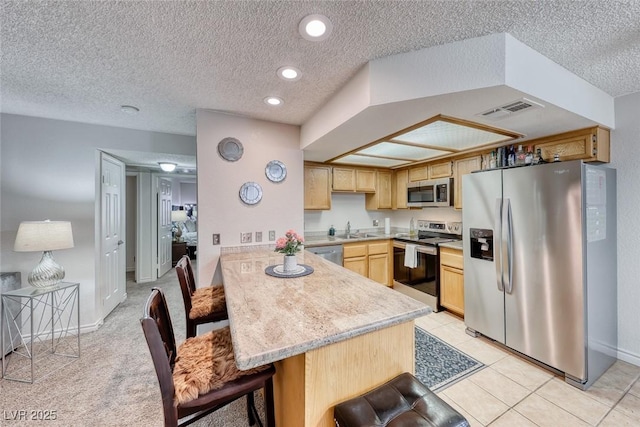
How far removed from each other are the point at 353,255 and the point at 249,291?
2391mm

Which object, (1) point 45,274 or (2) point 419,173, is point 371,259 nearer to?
(2) point 419,173

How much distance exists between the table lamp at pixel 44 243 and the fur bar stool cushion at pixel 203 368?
6.51 feet

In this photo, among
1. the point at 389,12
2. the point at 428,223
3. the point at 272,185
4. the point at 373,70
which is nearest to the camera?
the point at 389,12

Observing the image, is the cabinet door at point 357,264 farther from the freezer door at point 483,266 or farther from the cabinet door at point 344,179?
the freezer door at point 483,266

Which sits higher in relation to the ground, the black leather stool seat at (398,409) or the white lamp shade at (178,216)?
the white lamp shade at (178,216)

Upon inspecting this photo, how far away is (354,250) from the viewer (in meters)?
3.74

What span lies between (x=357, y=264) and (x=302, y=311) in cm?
262

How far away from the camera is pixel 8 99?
7.43ft

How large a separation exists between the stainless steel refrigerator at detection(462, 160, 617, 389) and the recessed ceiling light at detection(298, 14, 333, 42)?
2.09m

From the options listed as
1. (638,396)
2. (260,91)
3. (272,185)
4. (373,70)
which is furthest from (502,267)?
(260,91)

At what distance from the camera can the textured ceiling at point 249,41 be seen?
126 centimetres

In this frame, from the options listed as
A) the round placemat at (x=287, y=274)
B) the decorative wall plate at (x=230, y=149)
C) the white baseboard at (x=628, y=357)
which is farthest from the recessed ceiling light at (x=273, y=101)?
the white baseboard at (x=628, y=357)

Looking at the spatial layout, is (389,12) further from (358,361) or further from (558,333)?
(558,333)

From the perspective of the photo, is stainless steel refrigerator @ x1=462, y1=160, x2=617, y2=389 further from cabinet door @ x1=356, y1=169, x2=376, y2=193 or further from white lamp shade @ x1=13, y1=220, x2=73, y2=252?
white lamp shade @ x1=13, y1=220, x2=73, y2=252
